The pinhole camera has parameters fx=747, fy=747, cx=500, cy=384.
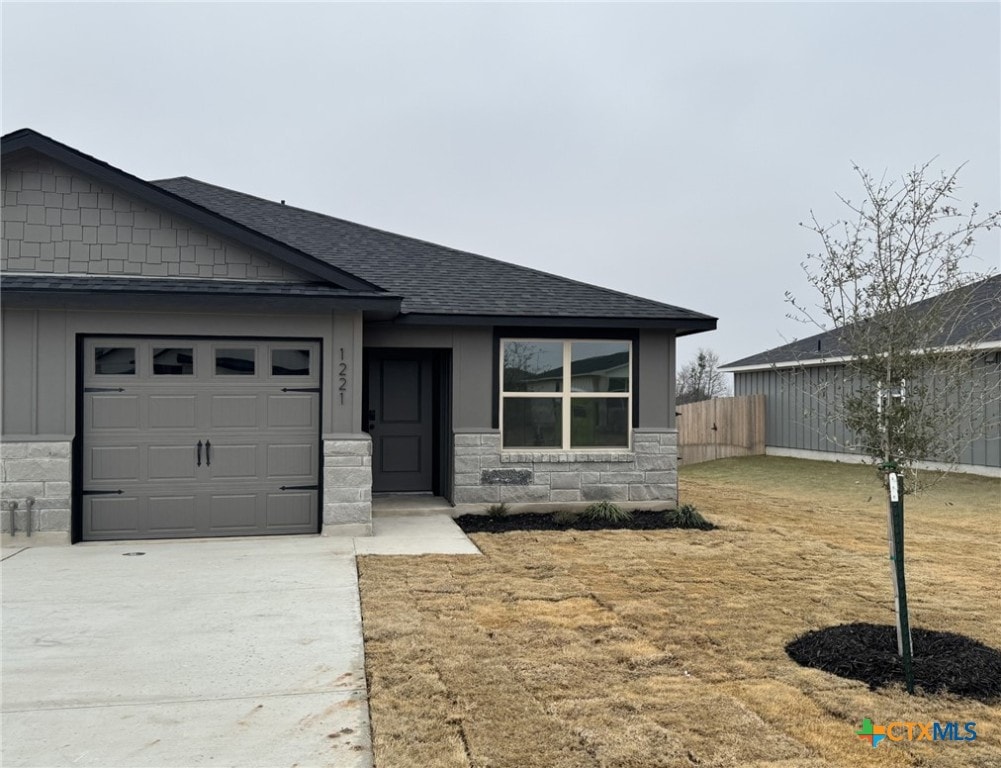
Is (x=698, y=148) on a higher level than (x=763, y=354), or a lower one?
higher

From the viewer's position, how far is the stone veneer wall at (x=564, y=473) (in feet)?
31.6

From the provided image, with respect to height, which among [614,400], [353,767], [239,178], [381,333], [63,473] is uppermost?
[239,178]

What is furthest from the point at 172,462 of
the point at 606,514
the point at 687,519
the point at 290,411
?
the point at 687,519

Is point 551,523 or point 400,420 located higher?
point 400,420

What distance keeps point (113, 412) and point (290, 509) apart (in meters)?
2.12

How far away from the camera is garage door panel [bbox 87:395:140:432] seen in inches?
311

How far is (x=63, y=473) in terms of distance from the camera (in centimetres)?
763

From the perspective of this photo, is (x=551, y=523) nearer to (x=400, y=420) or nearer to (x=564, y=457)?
(x=564, y=457)

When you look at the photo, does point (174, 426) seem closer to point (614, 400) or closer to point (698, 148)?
point (614, 400)

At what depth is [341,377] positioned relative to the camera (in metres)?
8.36

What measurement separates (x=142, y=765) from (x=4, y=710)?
112cm

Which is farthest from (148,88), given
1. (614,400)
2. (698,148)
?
(698,148)

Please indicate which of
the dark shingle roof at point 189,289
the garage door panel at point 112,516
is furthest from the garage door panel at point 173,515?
the dark shingle roof at point 189,289

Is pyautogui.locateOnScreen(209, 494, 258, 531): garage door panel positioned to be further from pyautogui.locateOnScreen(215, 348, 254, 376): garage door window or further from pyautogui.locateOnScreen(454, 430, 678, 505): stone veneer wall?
pyautogui.locateOnScreen(454, 430, 678, 505): stone veneer wall
